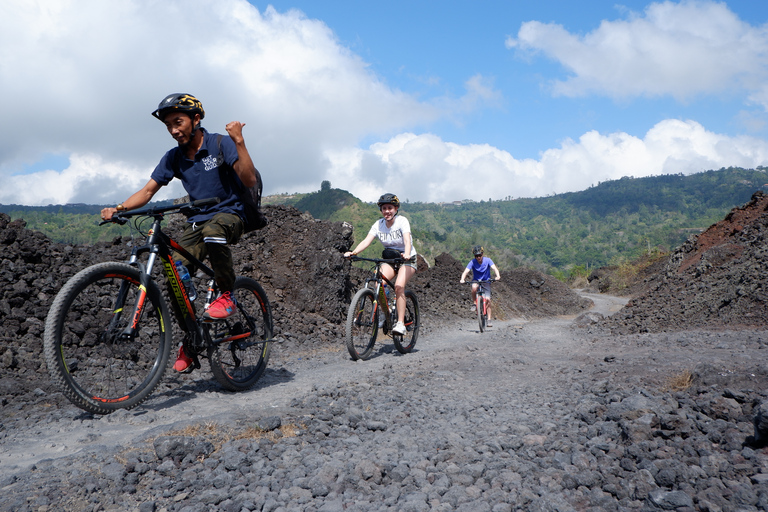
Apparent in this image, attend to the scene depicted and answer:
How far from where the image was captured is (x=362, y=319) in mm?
6297

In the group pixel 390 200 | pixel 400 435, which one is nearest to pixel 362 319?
pixel 390 200

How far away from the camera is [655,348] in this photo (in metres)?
6.08

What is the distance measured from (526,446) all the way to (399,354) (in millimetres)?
4105

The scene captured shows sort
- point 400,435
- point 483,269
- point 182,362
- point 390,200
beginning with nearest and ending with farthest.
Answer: point 400,435 < point 182,362 < point 390,200 < point 483,269

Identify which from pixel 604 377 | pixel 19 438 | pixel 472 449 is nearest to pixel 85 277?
pixel 19 438

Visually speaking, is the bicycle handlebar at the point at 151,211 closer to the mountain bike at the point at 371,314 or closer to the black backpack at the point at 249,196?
the black backpack at the point at 249,196

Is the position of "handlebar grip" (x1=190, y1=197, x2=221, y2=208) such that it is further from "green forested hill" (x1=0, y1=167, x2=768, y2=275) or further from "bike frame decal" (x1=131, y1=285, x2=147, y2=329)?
"green forested hill" (x1=0, y1=167, x2=768, y2=275)

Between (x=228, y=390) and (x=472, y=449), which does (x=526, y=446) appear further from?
(x=228, y=390)

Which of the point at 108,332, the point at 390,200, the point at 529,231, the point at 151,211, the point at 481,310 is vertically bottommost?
the point at 481,310

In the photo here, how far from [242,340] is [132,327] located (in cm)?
122

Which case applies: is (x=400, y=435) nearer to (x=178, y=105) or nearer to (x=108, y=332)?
(x=108, y=332)

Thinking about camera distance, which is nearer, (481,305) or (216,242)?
(216,242)

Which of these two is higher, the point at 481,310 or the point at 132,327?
the point at 132,327

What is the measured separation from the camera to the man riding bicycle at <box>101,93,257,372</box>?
3787 millimetres
